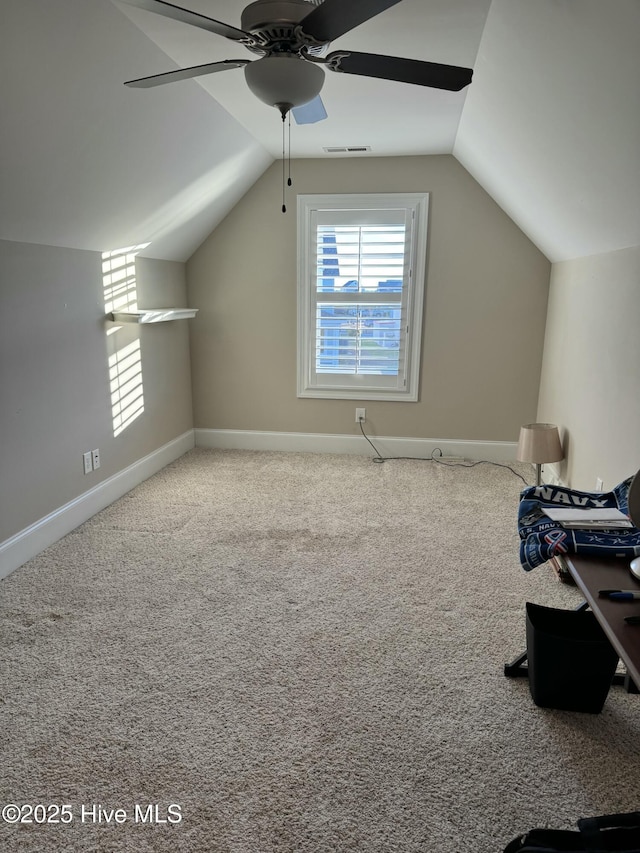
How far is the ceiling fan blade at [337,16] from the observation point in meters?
1.40

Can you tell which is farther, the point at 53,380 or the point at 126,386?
the point at 126,386

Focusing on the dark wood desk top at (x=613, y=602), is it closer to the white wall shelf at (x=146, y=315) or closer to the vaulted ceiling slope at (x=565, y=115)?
the vaulted ceiling slope at (x=565, y=115)

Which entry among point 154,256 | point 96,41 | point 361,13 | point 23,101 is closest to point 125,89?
point 96,41

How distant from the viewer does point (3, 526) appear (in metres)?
2.83

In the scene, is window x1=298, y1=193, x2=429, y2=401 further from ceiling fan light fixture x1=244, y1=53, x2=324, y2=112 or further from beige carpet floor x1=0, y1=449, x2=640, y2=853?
ceiling fan light fixture x1=244, y1=53, x2=324, y2=112

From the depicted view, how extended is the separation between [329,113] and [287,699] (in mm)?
3106

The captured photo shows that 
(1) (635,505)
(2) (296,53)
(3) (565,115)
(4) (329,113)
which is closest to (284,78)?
(2) (296,53)

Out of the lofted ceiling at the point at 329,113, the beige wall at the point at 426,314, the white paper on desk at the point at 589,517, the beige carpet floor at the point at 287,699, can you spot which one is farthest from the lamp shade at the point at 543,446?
the white paper on desk at the point at 589,517

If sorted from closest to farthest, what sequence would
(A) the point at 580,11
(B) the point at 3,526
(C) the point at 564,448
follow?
(A) the point at 580,11, (B) the point at 3,526, (C) the point at 564,448

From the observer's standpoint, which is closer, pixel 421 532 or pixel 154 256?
pixel 421 532

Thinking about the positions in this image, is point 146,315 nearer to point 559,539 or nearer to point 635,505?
point 559,539

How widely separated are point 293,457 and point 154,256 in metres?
1.93

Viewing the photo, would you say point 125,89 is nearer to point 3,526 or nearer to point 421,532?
point 3,526

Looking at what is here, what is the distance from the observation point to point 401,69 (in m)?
1.79
